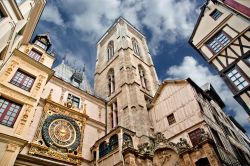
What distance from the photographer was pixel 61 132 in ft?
46.7

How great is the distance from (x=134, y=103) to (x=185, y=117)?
5281mm

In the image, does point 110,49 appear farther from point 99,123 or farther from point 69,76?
point 99,123

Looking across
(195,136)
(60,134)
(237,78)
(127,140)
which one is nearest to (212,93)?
(195,136)

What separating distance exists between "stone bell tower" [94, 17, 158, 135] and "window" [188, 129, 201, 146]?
12.2 feet

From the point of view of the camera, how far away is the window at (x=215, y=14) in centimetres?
1356

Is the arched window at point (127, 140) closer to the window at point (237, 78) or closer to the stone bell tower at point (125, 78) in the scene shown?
the stone bell tower at point (125, 78)

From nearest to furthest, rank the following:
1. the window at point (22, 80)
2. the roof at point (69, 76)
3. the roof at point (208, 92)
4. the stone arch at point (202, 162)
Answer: the stone arch at point (202, 162) → the window at point (22, 80) → the roof at point (208, 92) → the roof at point (69, 76)

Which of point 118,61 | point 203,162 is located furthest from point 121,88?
point 203,162

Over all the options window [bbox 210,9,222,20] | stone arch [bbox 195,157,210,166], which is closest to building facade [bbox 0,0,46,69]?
stone arch [bbox 195,157,210,166]

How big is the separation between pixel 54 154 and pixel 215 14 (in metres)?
15.6

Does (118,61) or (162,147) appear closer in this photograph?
(162,147)

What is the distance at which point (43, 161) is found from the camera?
38.8 ft

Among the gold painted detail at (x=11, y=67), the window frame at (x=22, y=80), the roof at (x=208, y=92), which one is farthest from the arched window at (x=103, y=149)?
the gold painted detail at (x=11, y=67)

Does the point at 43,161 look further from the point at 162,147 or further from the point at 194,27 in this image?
the point at 194,27
